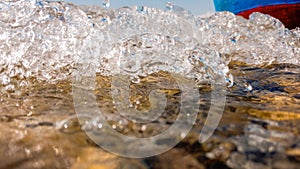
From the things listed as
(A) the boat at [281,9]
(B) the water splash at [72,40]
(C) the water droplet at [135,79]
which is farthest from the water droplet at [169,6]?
(A) the boat at [281,9]

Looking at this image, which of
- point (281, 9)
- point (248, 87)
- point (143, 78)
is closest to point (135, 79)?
point (143, 78)

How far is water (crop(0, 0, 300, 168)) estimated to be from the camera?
872mm

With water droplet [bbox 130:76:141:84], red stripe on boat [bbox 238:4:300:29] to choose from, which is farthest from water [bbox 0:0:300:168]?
red stripe on boat [bbox 238:4:300:29]

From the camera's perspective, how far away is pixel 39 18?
2549mm

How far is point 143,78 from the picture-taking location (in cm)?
208

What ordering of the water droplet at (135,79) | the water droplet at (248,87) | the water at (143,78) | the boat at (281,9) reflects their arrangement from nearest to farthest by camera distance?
the water at (143,78), the water droplet at (248,87), the water droplet at (135,79), the boat at (281,9)

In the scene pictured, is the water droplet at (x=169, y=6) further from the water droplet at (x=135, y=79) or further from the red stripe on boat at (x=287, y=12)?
the red stripe on boat at (x=287, y=12)

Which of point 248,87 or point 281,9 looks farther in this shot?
point 281,9

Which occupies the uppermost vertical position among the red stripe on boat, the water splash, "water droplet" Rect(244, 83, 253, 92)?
the red stripe on boat

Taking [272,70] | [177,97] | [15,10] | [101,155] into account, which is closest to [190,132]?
[101,155]

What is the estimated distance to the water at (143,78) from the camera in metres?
0.87

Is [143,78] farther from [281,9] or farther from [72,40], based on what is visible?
[281,9]

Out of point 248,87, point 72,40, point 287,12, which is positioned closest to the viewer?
point 248,87

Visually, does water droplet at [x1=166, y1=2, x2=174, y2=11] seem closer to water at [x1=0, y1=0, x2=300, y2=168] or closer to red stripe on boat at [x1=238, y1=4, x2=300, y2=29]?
water at [x1=0, y1=0, x2=300, y2=168]
